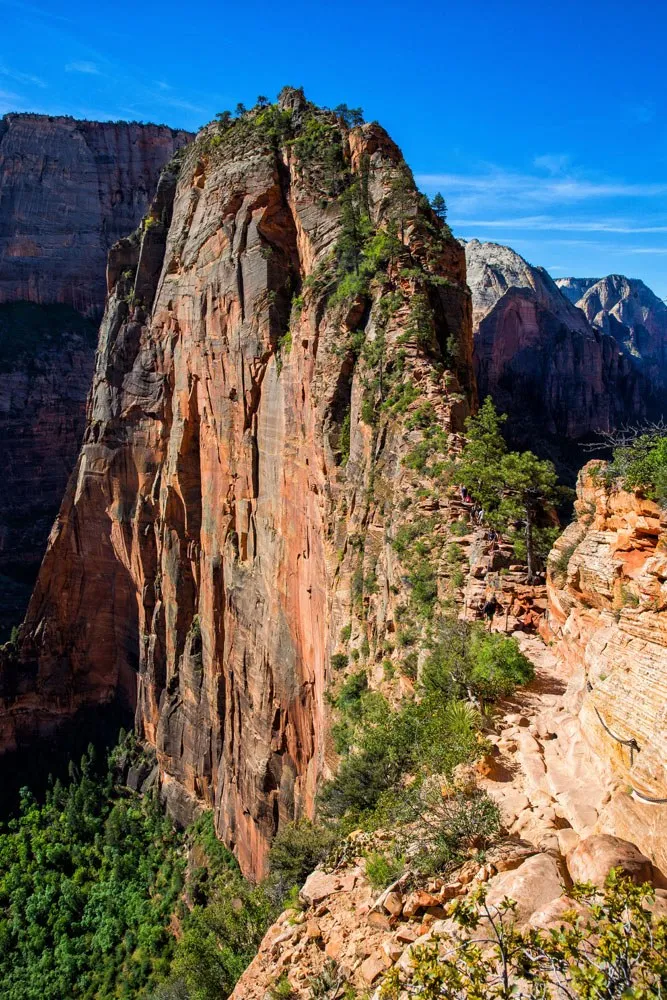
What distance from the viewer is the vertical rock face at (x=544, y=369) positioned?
97.4 meters

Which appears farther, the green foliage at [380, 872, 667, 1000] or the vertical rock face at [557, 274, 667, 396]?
the vertical rock face at [557, 274, 667, 396]

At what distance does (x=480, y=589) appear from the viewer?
16.8 m

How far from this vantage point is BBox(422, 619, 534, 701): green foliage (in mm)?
13219

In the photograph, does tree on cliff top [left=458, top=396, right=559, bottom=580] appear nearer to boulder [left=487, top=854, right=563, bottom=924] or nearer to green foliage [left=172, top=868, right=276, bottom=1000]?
boulder [left=487, top=854, right=563, bottom=924]

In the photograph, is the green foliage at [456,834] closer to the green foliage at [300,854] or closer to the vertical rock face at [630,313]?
the green foliage at [300,854]

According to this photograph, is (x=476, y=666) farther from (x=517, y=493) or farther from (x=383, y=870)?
(x=517, y=493)

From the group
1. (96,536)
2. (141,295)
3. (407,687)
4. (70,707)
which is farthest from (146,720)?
(407,687)

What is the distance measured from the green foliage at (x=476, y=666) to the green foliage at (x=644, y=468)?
168 inches

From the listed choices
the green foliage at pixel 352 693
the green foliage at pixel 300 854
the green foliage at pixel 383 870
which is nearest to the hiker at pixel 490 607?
the green foliage at pixel 352 693

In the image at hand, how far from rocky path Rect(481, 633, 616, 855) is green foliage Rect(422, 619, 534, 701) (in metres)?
0.39

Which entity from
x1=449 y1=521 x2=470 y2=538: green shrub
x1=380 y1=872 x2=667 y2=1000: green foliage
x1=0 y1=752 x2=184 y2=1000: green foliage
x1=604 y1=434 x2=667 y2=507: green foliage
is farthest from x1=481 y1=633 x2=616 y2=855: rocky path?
x1=0 y1=752 x2=184 y2=1000: green foliage

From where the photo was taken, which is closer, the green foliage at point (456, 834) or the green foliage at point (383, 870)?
the green foliage at point (456, 834)

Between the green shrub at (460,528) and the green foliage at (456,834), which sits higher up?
the green shrub at (460,528)

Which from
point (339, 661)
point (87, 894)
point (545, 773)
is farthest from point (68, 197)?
point (545, 773)
